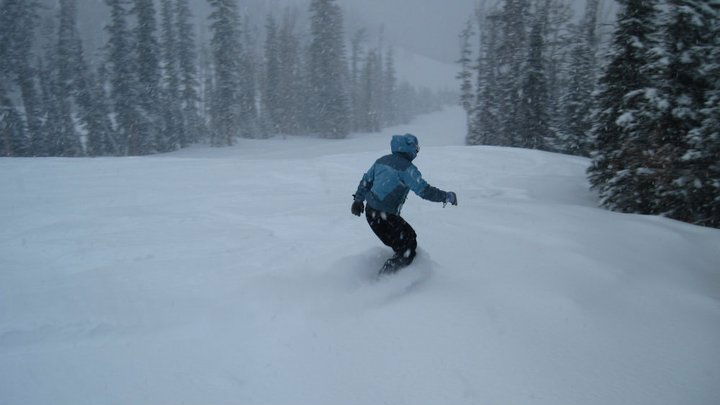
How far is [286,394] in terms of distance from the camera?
3.39 meters

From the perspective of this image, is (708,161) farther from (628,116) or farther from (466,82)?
(466,82)

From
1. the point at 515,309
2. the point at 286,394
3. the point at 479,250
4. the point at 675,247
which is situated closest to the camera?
the point at 286,394

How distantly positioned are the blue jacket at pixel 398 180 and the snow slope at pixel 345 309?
104 cm

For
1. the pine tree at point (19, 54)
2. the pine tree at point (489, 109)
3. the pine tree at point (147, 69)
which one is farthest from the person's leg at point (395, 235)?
the pine tree at point (19, 54)

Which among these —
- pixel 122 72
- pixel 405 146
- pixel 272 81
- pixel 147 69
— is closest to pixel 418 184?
pixel 405 146

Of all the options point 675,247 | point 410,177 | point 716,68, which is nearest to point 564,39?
point 716,68

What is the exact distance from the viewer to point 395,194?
508cm

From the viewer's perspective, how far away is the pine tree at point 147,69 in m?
38.5

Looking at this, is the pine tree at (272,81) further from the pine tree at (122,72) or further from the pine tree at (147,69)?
the pine tree at (122,72)

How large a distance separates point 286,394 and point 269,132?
5717 centimetres

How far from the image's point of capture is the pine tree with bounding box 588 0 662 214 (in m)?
12.4

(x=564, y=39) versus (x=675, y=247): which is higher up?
(x=564, y=39)

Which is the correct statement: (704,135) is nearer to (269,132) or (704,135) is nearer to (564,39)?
(564,39)

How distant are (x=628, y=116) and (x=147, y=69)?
41342 millimetres
